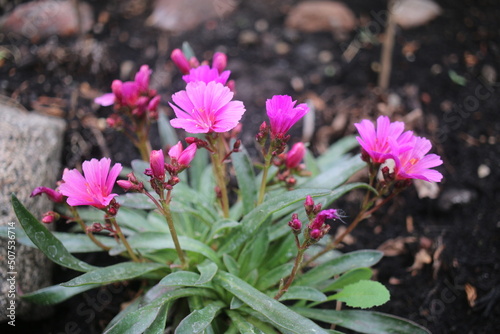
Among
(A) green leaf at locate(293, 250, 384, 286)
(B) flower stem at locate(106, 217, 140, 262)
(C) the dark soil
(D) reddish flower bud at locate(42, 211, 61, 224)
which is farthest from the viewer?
(C) the dark soil

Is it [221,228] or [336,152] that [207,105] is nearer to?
[221,228]

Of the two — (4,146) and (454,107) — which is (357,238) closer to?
(454,107)

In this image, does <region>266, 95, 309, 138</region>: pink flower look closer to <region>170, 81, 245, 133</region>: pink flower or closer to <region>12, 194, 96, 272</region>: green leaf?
<region>170, 81, 245, 133</region>: pink flower

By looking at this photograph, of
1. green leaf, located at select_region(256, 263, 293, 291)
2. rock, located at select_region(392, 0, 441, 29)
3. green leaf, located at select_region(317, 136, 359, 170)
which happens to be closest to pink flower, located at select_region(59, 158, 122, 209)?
green leaf, located at select_region(256, 263, 293, 291)

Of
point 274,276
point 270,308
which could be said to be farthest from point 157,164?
point 274,276

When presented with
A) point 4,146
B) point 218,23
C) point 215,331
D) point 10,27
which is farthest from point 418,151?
point 10,27
